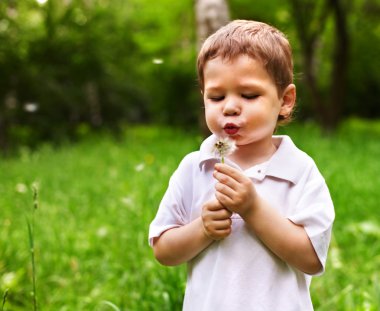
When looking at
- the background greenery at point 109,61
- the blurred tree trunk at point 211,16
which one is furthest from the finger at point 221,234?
the background greenery at point 109,61

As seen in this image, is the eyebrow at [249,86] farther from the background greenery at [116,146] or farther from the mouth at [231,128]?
the background greenery at [116,146]

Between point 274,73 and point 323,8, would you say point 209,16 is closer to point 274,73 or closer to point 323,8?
point 274,73

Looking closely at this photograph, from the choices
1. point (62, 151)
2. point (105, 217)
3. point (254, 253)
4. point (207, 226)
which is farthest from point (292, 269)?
point (62, 151)

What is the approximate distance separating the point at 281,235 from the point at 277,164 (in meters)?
0.20

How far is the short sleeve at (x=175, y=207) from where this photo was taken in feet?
5.42

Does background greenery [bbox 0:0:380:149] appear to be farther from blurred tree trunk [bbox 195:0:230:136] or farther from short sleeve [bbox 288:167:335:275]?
short sleeve [bbox 288:167:335:275]

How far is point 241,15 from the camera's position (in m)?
15.1

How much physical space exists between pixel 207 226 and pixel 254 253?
0.15 metres

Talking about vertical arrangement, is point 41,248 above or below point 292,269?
below

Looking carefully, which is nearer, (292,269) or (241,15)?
(292,269)

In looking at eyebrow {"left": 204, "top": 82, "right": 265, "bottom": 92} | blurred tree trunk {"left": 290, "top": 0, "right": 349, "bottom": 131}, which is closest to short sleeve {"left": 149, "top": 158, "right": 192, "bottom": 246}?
eyebrow {"left": 204, "top": 82, "right": 265, "bottom": 92}

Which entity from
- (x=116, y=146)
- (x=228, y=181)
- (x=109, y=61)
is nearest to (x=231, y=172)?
(x=228, y=181)

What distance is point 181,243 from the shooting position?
62.5 inches

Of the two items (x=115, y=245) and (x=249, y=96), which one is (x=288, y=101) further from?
(x=115, y=245)
